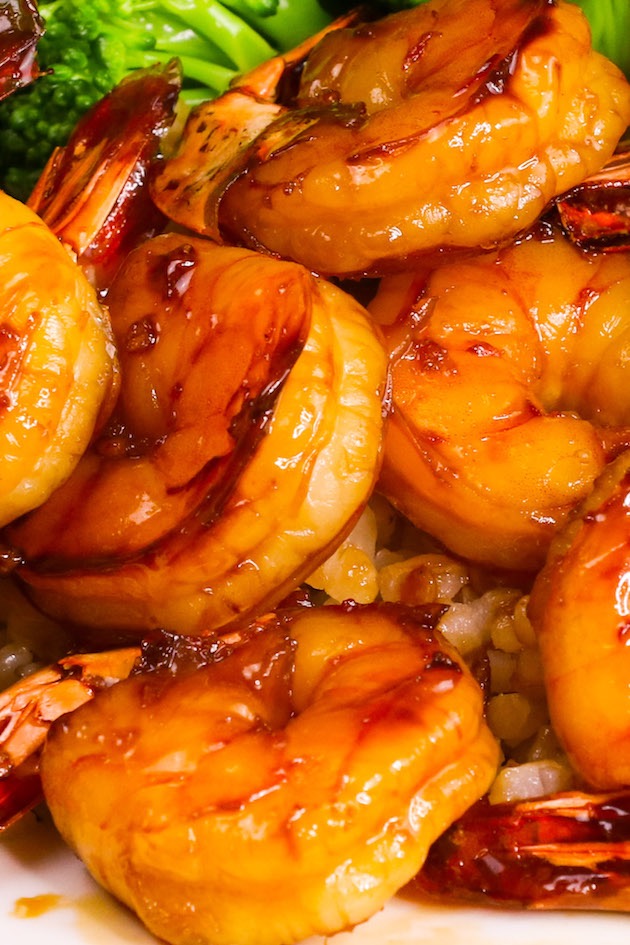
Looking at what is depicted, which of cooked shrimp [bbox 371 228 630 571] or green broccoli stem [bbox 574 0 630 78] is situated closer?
cooked shrimp [bbox 371 228 630 571]

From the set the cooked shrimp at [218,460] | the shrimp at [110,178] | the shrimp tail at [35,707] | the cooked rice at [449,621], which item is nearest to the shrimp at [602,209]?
the cooked shrimp at [218,460]

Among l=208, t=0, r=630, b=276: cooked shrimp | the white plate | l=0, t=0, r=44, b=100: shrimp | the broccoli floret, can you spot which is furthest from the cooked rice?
the broccoli floret

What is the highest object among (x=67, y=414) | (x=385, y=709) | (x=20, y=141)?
(x=20, y=141)

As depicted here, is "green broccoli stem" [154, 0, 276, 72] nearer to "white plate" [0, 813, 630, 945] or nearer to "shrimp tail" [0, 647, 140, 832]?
"shrimp tail" [0, 647, 140, 832]

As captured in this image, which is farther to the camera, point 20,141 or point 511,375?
point 20,141

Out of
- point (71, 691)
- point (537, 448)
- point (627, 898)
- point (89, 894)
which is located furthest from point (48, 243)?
point (627, 898)

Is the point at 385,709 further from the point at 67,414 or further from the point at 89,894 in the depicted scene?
the point at 67,414
